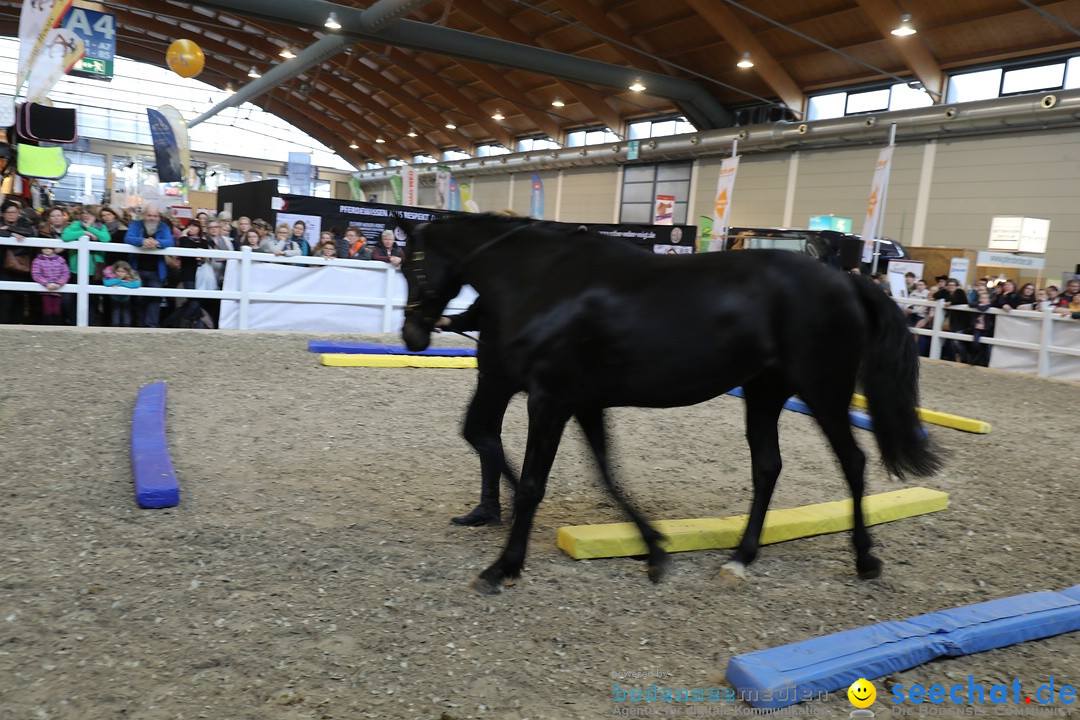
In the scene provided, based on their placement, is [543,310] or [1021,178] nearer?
[543,310]

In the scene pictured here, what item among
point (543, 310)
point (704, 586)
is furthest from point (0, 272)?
point (704, 586)

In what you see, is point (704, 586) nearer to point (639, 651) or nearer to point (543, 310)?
point (639, 651)

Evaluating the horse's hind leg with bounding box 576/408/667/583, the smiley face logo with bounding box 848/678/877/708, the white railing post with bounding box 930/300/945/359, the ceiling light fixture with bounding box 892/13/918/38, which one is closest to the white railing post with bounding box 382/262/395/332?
the horse's hind leg with bounding box 576/408/667/583

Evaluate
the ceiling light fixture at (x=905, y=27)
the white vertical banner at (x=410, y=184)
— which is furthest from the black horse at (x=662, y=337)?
the white vertical banner at (x=410, y=184)

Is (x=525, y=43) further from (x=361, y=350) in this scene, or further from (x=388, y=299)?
(x=361, y=350)

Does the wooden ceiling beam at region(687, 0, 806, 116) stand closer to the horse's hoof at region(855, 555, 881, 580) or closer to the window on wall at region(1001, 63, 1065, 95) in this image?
the window on wall at region(1001, 63, 1065, 95)

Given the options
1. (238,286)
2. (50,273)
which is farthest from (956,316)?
(50,273)

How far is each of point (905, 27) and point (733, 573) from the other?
55.2 feet

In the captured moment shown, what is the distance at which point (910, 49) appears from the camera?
55.7 feet

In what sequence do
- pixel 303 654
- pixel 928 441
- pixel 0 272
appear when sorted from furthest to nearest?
1. pixel 0 272
2. pixel 928 441
3. pixel 303 654

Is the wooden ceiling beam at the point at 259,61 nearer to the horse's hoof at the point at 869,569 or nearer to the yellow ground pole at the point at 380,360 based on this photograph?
the yellow ground pole at the point at 380,360

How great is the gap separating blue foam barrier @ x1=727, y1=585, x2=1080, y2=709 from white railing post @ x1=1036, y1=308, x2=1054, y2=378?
9.41 metres

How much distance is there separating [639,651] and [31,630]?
2.09m

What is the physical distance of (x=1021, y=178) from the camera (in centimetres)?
1639
